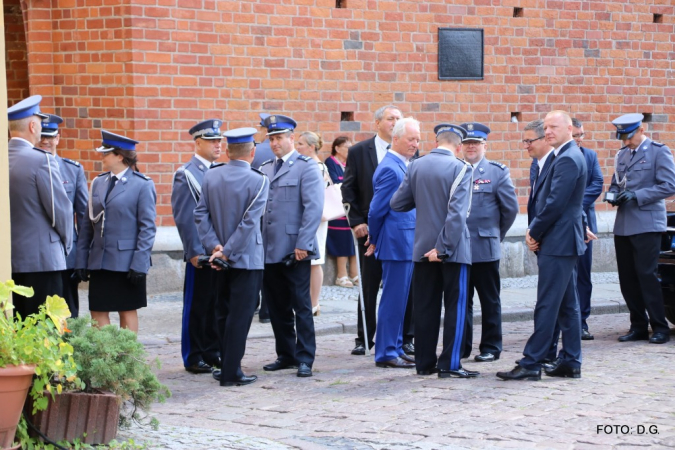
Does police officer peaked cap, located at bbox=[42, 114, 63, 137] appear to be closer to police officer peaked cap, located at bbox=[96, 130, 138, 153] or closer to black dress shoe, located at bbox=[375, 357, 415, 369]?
police officer peaked cap, located at bbox=[96, 130, 138, 153]

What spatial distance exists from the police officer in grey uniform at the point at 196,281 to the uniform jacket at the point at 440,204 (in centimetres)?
167

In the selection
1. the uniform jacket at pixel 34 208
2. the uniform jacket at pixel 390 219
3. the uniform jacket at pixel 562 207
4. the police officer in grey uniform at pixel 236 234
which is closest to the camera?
the uniform jacket at pixel 34 208

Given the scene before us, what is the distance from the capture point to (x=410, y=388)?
8062mm

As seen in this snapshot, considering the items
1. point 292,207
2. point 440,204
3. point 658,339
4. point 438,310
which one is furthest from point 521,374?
point 658,339

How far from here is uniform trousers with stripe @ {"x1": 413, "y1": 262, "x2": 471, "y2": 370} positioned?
8422 mm

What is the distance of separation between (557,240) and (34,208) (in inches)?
146

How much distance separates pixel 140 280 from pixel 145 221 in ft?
1.48

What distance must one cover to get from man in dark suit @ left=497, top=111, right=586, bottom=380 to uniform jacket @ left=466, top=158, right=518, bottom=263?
1.05 m

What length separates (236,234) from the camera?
8.19 meters

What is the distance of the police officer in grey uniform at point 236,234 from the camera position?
26.9 feet

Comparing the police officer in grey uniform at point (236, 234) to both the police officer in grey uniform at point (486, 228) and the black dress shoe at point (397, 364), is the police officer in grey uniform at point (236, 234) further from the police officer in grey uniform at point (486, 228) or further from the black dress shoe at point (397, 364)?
the police officer in grey uniform at point (486, 228)

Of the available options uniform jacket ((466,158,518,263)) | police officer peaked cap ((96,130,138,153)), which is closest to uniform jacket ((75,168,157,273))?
police officer peaked cap ((96,130,138,153))

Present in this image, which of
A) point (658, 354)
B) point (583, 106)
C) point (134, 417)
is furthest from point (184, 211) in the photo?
point (583, 106)

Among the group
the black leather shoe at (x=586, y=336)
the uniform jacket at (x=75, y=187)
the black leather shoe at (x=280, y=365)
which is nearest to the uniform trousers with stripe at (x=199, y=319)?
the black leather shoe at (x=280, y=365)
